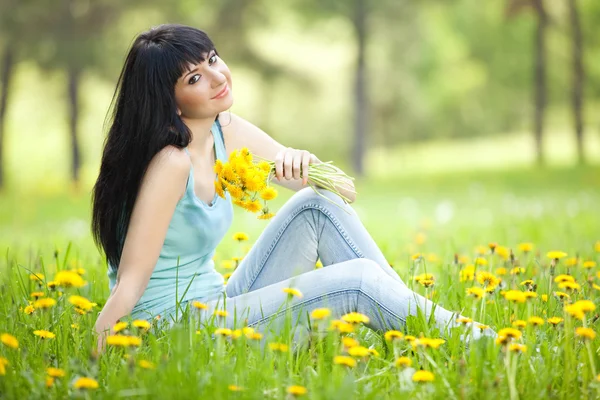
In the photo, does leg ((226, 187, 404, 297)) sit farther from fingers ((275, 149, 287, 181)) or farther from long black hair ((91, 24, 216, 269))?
long black hair ((91, 24, 216, 269))

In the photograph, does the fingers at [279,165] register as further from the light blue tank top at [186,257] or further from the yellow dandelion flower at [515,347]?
the yellow dandelion flower at [515,347]

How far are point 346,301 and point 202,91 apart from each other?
85 centimetres

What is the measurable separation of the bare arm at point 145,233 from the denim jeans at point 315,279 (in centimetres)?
26

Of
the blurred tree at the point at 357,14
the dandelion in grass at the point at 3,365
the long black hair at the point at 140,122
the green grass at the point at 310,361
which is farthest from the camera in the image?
the blurred tree at the point at 357,14

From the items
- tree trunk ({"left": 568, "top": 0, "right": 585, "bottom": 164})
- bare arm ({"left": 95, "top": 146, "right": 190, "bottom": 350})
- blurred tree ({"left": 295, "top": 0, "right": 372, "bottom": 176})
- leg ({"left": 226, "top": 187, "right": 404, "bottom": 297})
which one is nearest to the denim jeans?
leg ({"left": 226, "top": 187, "right": 404, "bottom": 297})

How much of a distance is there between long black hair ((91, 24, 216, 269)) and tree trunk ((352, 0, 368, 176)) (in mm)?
12496

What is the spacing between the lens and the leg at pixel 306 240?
8.51 feet

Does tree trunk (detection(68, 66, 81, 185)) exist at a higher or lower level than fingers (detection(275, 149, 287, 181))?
higher

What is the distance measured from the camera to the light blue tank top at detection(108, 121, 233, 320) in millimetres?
2426

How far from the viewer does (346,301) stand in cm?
229

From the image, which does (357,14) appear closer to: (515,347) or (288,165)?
(288,165)

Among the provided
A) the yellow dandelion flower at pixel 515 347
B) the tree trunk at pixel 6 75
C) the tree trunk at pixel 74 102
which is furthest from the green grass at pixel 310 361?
the tree trunk at pixel 6 75

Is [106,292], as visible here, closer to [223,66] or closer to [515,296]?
[223,66]

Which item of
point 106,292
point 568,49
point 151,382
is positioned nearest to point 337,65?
point 568,49
